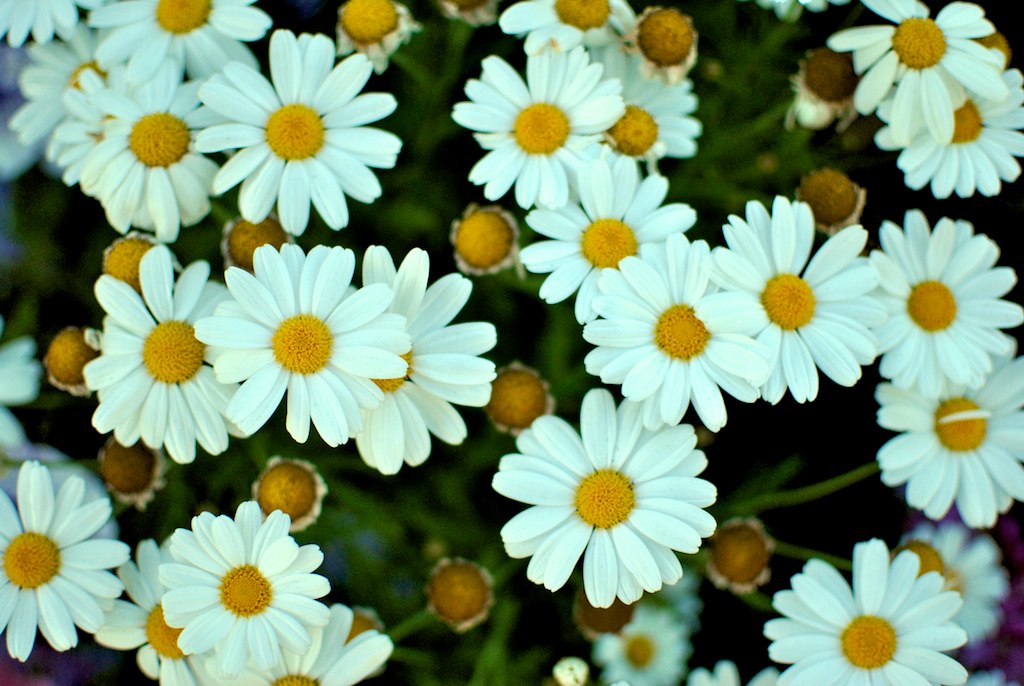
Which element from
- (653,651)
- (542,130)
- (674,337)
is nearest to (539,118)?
(542,130)

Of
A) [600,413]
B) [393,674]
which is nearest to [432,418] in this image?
[600,413]

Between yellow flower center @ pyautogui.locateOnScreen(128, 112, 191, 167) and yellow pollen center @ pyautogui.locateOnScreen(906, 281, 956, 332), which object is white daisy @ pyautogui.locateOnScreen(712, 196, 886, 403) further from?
yellow flower center @ pyautogui.locateOnScreen(128, 112, 191, 167)

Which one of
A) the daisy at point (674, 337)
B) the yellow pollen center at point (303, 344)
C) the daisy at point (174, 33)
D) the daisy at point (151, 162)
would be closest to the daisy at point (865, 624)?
the daisy at point (674, 337)

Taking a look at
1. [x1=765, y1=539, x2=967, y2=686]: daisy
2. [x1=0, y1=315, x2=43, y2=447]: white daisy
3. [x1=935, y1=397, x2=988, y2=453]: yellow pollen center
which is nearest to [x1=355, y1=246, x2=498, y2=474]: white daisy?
[x1=765, y1=539, x2=967, y2=686]: daisy

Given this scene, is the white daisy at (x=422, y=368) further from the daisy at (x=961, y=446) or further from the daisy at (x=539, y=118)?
the daisy at (x=961, y=446)

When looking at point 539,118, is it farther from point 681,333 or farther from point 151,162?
point 151,162

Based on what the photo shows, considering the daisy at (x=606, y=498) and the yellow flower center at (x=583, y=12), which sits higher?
the yellow flower center at (x=583, y=12)
